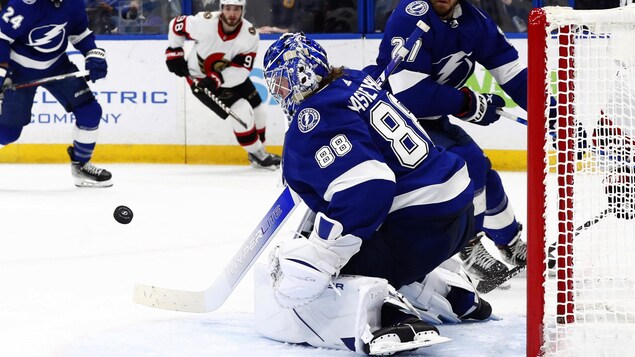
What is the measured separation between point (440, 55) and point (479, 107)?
0.63 feet

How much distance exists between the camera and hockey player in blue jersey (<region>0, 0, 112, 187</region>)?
5.55 meters

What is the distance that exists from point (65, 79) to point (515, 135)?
2.55 metres

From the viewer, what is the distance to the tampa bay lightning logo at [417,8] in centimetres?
310

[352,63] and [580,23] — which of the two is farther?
[352,63]

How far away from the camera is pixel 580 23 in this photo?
2123 mm

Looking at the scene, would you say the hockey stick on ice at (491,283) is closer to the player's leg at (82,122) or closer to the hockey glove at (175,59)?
the player's leg at (82,122)

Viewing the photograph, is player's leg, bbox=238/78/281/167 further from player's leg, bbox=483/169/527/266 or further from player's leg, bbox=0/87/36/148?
player's leg, bbox=483/169/527/266

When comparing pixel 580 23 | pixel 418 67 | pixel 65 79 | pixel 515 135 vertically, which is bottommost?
pixel 515 135

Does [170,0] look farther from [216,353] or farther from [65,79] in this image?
[216,353]

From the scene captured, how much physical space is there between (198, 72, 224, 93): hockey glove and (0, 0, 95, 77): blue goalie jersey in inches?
41.9

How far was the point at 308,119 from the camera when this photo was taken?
7.60 ft

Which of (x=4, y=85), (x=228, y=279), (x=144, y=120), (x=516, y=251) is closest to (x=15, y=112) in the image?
(x=4, y=85)

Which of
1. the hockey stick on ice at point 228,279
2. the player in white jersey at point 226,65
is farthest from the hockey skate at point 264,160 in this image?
the hockey stick on ice at point 228,279

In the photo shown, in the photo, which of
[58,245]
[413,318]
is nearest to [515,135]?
[58,245]
